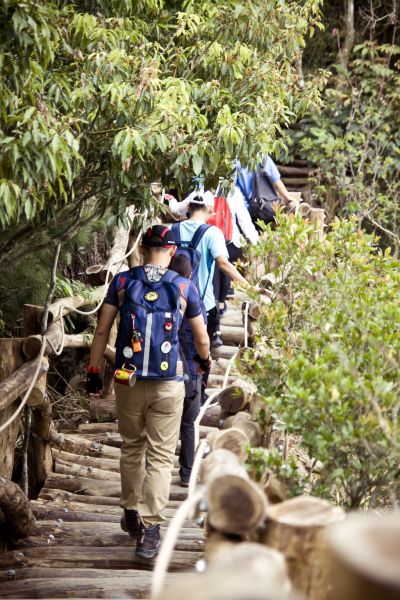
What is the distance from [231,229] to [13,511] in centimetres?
352

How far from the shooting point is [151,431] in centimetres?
545

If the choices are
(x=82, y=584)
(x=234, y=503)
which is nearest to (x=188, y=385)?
(x=82, y=584)

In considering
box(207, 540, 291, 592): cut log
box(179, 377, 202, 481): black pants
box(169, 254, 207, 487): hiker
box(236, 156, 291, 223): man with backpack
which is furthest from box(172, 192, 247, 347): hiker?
box(207, 540, 291, 592): cut log

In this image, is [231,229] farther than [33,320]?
Yes

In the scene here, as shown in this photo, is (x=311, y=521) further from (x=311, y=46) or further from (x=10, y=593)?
(x=311, y=46)

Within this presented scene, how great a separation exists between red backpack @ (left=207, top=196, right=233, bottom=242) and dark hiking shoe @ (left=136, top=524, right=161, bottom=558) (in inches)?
136

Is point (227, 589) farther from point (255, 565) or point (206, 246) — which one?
point (206, 246)

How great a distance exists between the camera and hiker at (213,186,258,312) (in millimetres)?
8211

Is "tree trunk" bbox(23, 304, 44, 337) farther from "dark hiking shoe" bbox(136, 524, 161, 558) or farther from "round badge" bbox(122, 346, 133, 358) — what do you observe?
"dark hiking shoe" bbox(136, 524, 161, 558)

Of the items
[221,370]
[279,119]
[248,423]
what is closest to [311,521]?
[248,423]

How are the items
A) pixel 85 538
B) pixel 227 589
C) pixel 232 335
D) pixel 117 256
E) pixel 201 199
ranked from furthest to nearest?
pixel 232 335
pixel 117 256
pixel 201 199
pixel 85 538
pixel 227 589

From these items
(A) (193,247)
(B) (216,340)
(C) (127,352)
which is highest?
(A) (193,247)

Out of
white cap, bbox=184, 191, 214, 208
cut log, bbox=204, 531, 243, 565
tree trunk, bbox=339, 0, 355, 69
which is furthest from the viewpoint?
tree trunk, bbox=339, 0, 355, 69

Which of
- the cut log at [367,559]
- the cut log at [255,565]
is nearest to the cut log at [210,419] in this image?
the cut log at [255,565]
